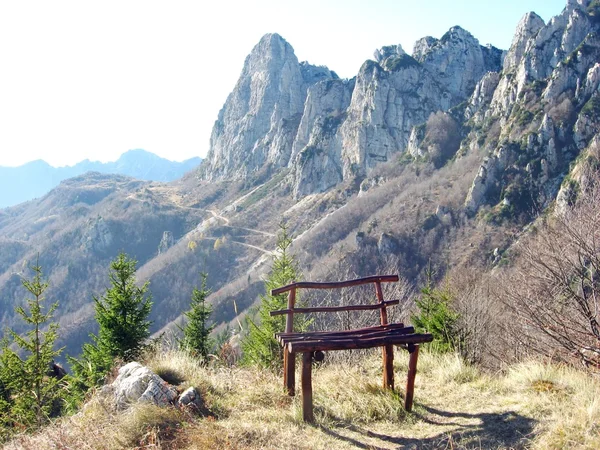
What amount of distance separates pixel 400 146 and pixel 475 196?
164ft

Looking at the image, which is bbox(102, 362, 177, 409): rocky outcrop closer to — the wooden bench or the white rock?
the white rock

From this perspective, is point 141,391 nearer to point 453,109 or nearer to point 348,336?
point 348,336

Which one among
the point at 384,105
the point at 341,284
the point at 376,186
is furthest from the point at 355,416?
the point at 384,105

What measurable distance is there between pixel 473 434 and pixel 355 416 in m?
1.29

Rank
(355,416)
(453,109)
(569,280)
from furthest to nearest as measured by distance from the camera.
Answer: (453,109), (569,280), (355,416)

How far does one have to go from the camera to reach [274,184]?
16325 cm

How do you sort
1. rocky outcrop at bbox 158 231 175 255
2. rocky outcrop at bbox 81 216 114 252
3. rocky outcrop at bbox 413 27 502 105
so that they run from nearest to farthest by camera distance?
1. rocky outcrop at bbox 413 27 502 105
2. rocky outcrop at bbox 158 231 175 255
3. rocky outcrop at bbox 81 216 114 252

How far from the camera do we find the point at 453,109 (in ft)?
421

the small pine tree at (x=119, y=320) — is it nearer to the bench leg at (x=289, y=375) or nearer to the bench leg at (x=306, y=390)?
the bench leg at (x=289, y=375)

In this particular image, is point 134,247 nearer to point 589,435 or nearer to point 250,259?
point 250,259

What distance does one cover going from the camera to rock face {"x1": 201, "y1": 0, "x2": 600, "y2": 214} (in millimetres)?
85688

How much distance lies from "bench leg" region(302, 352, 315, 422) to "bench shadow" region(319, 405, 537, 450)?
0.65ft

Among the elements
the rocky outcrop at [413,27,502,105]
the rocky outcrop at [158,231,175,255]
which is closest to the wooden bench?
the rocky outcrop at [158,231,175,255]

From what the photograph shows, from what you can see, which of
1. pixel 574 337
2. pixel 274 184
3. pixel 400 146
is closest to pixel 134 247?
pixel 274 184
